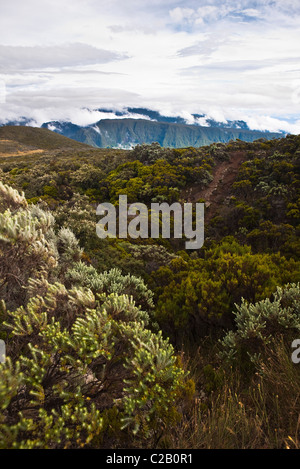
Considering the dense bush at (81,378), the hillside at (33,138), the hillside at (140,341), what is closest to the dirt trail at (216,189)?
the hillside at (140,341)

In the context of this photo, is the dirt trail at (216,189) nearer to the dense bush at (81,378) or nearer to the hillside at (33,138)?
the dense bush at (81,378)

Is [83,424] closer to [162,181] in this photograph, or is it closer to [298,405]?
[298,405]

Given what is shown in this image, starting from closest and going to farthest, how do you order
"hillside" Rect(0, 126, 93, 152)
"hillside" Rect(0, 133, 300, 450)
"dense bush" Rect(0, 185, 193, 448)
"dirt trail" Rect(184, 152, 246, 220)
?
"dense bush" Rect(0, 185, 193, 448) < "hillside" Rect(0, 133, 300, 450) < "dirt trail" Rect(184, 152, 246, 220) < "hillside" Rect(0, 126, 93, 152)

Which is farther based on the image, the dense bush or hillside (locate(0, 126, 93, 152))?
hillside (locate(0, 126, 93, 152))

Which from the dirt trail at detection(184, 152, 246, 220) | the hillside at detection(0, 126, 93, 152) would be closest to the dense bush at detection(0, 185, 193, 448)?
the dirt trail at detection(184, 152, 246, 220)

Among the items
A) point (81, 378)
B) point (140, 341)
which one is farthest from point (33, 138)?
point (140, 341)

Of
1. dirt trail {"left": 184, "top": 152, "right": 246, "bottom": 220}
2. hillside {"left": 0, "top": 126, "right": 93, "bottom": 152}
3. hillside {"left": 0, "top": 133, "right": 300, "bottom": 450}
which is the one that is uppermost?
hillside {"left": 0, "top": 126, "right": 93, "bottom": 152}

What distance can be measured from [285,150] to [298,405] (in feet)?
57.0

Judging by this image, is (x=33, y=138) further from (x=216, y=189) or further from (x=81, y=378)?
(x=81, y=378)

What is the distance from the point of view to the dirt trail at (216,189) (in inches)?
577

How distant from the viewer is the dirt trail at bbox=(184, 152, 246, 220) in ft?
48.1

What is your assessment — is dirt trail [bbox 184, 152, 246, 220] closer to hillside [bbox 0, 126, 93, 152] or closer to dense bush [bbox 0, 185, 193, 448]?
dense bush [bbox 0, 185, 193, 448]

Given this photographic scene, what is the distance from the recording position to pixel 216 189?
1580 centimetres

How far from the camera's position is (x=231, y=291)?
18.4ft
